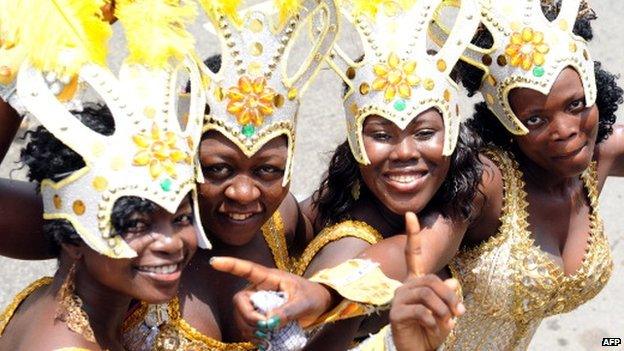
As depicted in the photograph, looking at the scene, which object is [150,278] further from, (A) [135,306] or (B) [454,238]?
(B) [454,238]

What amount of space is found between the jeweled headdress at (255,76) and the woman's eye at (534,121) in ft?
2.74

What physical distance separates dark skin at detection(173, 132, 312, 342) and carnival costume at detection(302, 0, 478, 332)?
25 cm

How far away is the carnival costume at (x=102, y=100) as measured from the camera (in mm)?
2598

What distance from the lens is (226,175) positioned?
9.69 ft

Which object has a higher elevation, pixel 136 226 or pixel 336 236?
pixel 136 226

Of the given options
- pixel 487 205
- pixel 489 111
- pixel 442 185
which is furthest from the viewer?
pixel 489 111

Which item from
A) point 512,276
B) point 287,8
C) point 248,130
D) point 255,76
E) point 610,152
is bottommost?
point 512,276

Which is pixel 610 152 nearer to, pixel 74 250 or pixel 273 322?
pixel 273 322

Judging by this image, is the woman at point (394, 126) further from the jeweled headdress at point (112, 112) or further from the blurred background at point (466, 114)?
the blurred background at point (466, 114)

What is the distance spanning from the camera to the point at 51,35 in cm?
262

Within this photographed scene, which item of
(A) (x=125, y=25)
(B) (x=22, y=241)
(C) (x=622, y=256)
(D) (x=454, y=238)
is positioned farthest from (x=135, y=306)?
(C) (x=622, y=256)

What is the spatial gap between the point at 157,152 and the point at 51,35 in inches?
13.8

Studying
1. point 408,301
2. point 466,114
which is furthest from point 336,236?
point 466,114

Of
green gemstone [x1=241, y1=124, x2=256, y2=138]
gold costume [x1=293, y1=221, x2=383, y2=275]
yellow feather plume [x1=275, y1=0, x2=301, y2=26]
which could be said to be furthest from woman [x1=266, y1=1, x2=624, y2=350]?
yellow feather plume [x1=275, y1=0, x2=301, y2=26]
